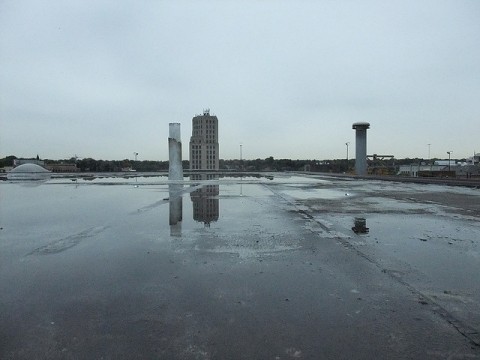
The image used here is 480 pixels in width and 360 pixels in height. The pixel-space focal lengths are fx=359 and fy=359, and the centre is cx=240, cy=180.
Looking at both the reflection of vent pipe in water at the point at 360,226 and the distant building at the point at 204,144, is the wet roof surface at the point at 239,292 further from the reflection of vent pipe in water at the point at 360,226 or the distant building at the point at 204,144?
the distant building at the point at 204,144

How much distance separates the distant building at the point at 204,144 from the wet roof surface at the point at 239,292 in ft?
468

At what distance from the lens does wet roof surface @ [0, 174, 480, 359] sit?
4.01m

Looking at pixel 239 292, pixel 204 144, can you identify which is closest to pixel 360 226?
pixel 239 292

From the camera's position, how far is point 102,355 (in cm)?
378

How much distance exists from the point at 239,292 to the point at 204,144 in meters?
150

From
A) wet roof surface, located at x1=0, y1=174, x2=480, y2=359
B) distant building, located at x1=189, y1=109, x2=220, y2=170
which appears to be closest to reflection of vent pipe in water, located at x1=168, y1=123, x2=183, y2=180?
wet roof surface, located at x1=0, y1=174, x2=480, y2=359

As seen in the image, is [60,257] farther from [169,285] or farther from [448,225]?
[448,225]

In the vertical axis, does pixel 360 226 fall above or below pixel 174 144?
below

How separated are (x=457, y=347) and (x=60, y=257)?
7.43m

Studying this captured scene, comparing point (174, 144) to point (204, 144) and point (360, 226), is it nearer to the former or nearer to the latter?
point (360, 226)

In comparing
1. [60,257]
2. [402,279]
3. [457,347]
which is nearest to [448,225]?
[402,279]

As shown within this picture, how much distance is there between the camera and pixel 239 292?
562 cm

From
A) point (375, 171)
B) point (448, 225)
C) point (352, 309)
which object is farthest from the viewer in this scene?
point (375, 171)

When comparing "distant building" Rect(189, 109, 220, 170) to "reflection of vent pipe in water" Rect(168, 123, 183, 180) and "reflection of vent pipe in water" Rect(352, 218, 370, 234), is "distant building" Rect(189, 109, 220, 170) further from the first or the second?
"reflection of vent pipe in water" Rect(352, 218, 370, 234)
